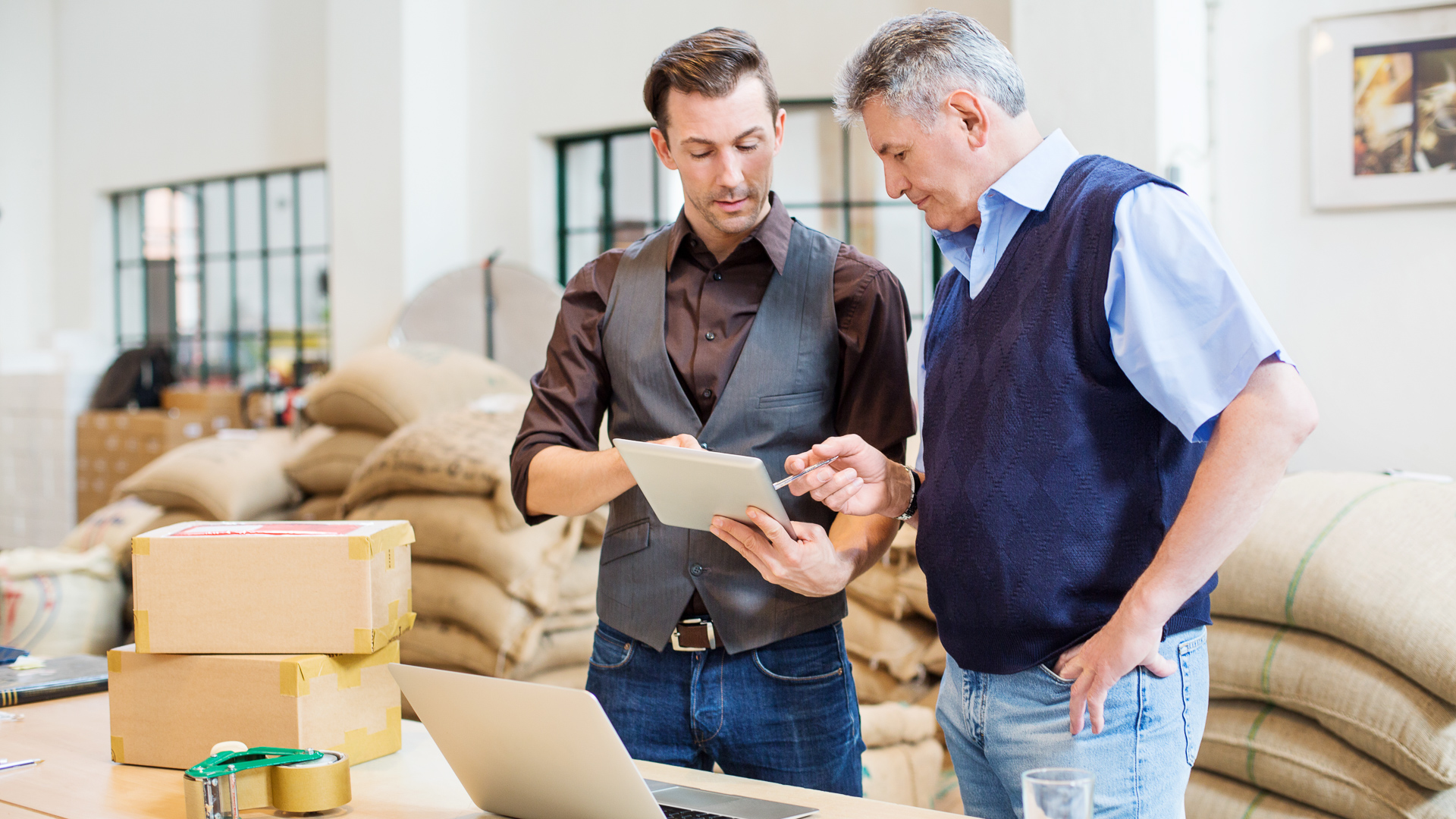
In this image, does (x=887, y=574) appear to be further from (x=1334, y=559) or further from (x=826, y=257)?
(x=826, y=257)

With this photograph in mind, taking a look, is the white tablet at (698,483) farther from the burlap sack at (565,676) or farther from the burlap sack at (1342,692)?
the burlap sack at (565,676)

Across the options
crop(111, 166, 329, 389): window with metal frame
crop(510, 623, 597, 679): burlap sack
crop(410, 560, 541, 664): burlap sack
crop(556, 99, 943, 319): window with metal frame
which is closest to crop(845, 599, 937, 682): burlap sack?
crop(510, 623, 597, 679): burlap sack

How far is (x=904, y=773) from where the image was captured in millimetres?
2256

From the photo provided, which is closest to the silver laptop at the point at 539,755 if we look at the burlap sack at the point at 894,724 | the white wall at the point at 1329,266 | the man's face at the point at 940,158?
the man's face at the point at 940,158

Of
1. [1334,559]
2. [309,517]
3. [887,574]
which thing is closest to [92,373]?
[309,517]

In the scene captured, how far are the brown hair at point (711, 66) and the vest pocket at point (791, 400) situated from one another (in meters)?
0.36

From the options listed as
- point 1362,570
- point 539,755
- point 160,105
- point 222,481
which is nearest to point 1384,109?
point 1362,570

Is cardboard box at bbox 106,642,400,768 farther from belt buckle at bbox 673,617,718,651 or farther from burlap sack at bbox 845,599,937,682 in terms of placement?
burlap sack at bbox 845,599,937,682

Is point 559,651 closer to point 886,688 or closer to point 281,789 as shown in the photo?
point 886,688

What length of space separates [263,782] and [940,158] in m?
0.96

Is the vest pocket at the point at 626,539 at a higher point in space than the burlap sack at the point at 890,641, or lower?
higher

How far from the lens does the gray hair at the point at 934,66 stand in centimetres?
116

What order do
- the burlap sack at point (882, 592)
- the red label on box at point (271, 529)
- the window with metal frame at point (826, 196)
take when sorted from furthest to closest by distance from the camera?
the window with metal frame at point (826, 196)
the burlap sack at point (882, 592)
the red label on box at point (271, 529)

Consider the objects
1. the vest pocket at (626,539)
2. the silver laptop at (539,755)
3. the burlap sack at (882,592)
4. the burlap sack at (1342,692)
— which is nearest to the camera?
the silver laptop at (539,755)
